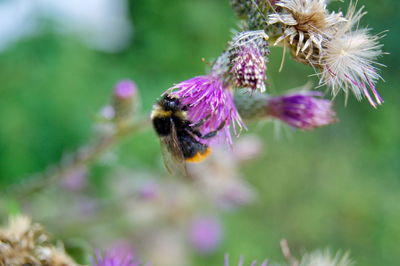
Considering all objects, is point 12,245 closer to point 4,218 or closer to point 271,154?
point 4,218

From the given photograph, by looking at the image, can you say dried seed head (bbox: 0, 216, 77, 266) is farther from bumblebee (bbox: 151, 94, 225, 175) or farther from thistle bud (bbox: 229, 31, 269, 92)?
thistle bud (bbox: 229, 31, 269, 92)

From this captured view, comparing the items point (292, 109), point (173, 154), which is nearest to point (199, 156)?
point (173, 154)

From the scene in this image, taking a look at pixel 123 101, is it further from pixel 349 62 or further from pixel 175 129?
pixel 349 62

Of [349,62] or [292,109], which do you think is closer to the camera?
[349,62]

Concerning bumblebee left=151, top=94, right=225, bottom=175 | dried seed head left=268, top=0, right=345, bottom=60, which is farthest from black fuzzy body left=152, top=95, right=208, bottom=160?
dried seed head left=268, top=0, right=345, bottom=60

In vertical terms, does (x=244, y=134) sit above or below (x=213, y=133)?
above

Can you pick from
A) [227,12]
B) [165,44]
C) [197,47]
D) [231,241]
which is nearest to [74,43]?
[165,44]

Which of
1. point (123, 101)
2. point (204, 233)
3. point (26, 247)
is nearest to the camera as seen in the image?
point (26, 247)
